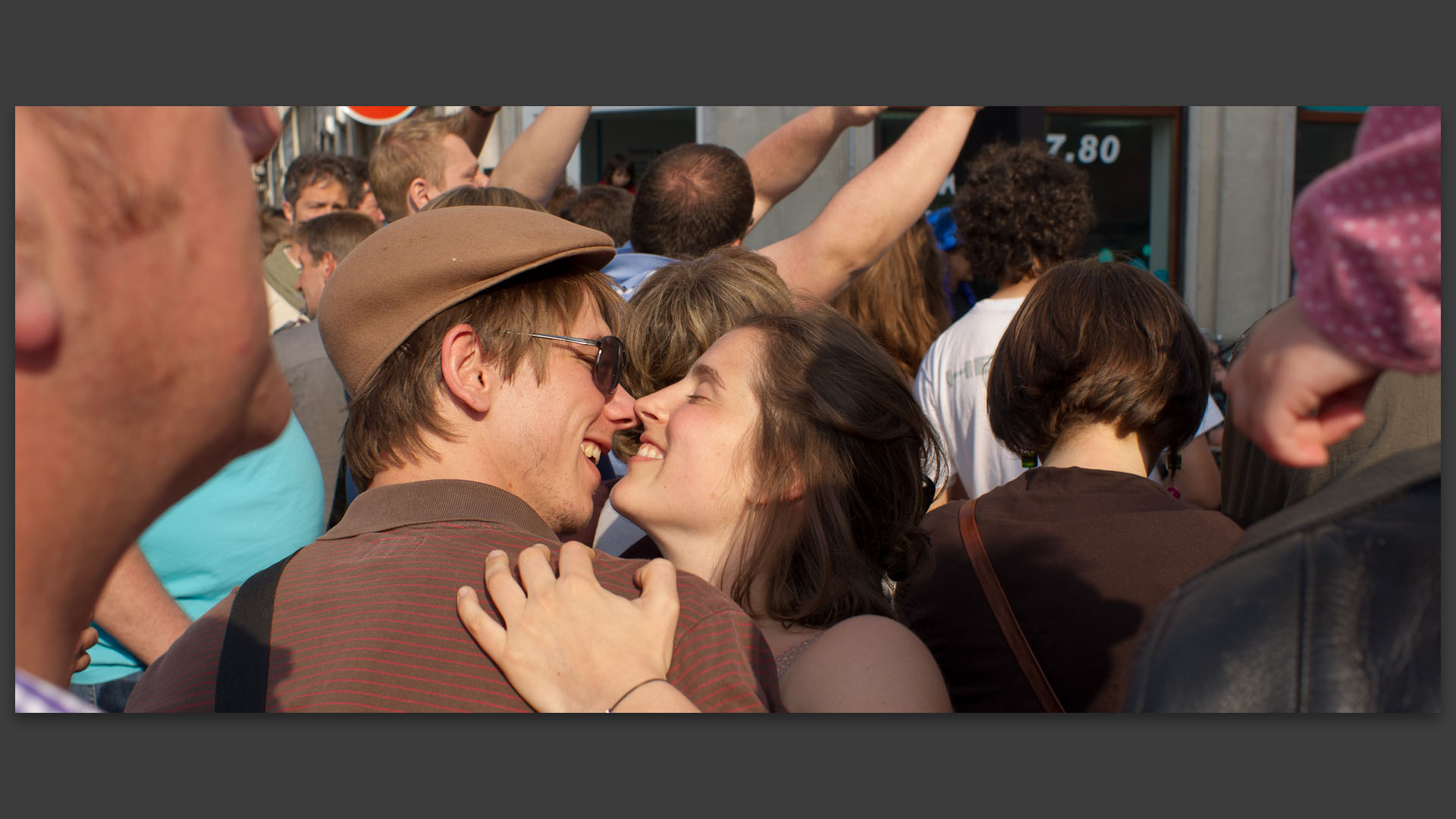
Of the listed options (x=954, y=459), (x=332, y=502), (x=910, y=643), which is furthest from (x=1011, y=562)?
(x=332, y=502)

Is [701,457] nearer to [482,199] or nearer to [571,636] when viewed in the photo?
[571,636]

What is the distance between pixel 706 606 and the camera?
1.48m

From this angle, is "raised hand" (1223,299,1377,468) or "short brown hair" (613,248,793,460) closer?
"raised hand" (1223,299,1377,468)

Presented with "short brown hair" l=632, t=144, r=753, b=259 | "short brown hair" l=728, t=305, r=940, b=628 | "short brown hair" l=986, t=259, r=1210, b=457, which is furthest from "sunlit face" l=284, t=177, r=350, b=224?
"short brown hair" l=986, t=259, r=1210, b=457

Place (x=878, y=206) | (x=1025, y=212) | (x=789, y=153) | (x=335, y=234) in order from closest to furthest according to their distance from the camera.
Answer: (x=878, y=206) < (x=1025, y=212) < (x=789, y=153) < (x=335, y=234)

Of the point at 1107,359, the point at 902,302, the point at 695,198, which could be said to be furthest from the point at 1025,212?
the point at 1107,359

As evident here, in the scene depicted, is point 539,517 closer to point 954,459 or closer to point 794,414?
point 794,414

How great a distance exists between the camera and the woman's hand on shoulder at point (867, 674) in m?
1.58

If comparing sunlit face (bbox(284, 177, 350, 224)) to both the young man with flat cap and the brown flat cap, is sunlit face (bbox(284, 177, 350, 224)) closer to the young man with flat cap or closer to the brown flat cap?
the young man with flat cap

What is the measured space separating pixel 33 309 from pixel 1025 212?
8.72ft

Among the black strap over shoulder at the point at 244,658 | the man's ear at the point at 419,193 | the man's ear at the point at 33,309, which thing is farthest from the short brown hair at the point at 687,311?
the man's ear at the point at 33,309

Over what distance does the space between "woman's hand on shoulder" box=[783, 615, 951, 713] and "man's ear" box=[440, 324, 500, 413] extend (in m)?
0.65

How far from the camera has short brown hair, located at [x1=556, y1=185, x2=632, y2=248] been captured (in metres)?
4.34

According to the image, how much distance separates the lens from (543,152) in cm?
329
